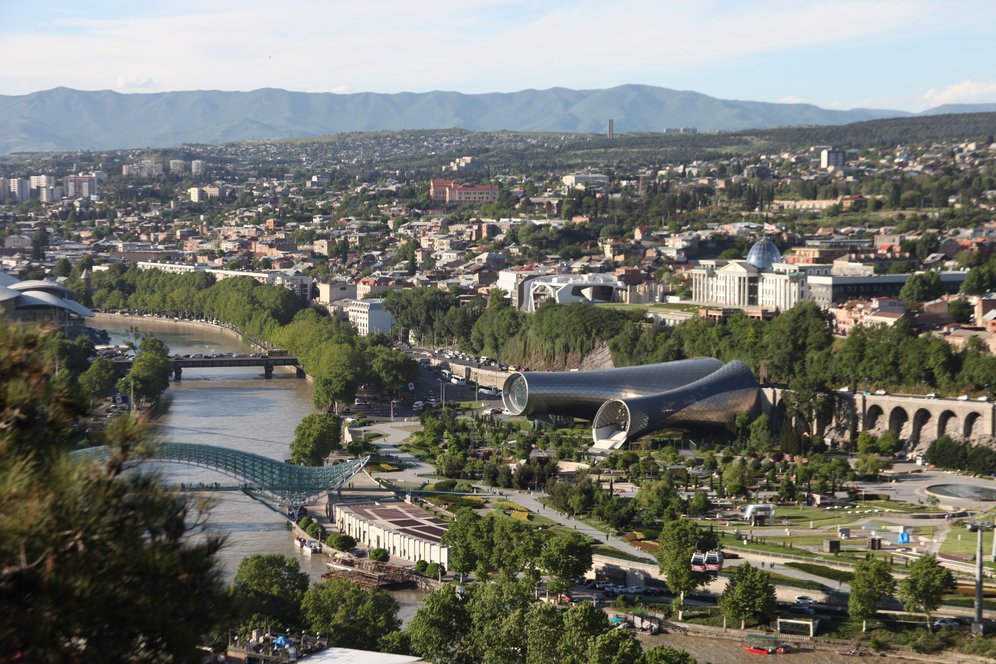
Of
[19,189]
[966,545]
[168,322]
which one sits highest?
[966,545]

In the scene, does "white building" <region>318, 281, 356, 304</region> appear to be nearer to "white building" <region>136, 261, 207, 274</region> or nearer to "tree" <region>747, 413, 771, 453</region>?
"white building" <region>136, 261, 207, 274</region>

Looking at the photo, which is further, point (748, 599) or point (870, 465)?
point (870, 465)

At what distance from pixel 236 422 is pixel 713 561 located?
14.3 m

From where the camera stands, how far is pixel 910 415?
26.1 meters

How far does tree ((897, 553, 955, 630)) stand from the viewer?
49.1ft

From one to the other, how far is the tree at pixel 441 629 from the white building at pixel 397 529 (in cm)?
358

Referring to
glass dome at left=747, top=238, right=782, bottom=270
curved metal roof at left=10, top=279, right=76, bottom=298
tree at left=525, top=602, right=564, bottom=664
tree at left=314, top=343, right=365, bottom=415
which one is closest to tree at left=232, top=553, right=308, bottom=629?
tree at left=525, top=602, right=564, bottom=664

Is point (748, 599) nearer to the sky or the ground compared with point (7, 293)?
nearer to the sky

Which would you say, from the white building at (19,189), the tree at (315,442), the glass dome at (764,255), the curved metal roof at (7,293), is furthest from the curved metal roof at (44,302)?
the white building at (19,189)

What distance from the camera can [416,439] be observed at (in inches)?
1064

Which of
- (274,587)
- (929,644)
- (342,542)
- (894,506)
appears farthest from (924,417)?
(274,587)

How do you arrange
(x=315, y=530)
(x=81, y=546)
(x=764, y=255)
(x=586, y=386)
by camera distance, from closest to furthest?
(x=81, y=546)
(x=315, y=530)
(x=586, y=386)
(x=764, y=255)

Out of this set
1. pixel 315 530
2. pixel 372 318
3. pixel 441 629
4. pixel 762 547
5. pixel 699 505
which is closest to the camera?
pixel 441 629

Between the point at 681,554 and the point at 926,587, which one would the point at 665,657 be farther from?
the point at 681,554
